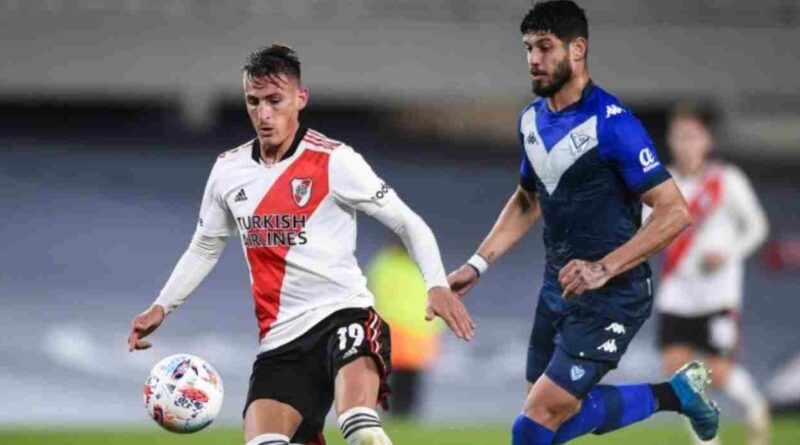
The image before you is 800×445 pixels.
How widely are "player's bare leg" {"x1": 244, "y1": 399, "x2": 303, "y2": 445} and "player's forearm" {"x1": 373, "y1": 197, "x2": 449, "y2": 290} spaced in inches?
31.5

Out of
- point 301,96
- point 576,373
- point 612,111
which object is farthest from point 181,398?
point 612,111

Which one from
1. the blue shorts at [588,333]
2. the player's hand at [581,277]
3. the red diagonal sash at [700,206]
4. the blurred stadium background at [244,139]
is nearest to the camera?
the player's hand at [581,277]

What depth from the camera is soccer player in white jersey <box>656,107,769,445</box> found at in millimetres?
11273

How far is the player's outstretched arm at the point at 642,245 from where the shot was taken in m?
6.63

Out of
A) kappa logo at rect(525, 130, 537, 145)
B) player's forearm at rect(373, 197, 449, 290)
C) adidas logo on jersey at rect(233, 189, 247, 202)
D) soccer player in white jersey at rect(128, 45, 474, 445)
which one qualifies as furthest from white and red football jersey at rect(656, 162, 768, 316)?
adidas logo on jersey at rect(233, 189, 247, 202)

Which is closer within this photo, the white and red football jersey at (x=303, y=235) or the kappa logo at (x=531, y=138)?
the white and red football jersey at (x=303, y=235)

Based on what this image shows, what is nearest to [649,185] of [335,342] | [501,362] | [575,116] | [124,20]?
[575,116]

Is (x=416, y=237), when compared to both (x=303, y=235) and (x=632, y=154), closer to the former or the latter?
(x=303, y=235)

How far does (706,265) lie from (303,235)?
5387 millimetres

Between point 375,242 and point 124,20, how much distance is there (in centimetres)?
365

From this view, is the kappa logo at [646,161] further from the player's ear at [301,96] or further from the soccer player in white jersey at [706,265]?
the soccer player in white jersey at [706,265]

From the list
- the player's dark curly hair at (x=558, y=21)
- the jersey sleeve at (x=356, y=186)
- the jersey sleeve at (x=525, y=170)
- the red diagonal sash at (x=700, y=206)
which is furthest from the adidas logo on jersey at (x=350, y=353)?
the red diagonal sash at (x=700, y=206)

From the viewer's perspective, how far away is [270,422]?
22.1 feet

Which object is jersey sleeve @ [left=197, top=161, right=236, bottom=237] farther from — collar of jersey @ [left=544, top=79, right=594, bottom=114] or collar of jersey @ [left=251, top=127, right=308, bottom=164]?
collar of jersey @ [left=544, top=79, right=594, bottom=114]
